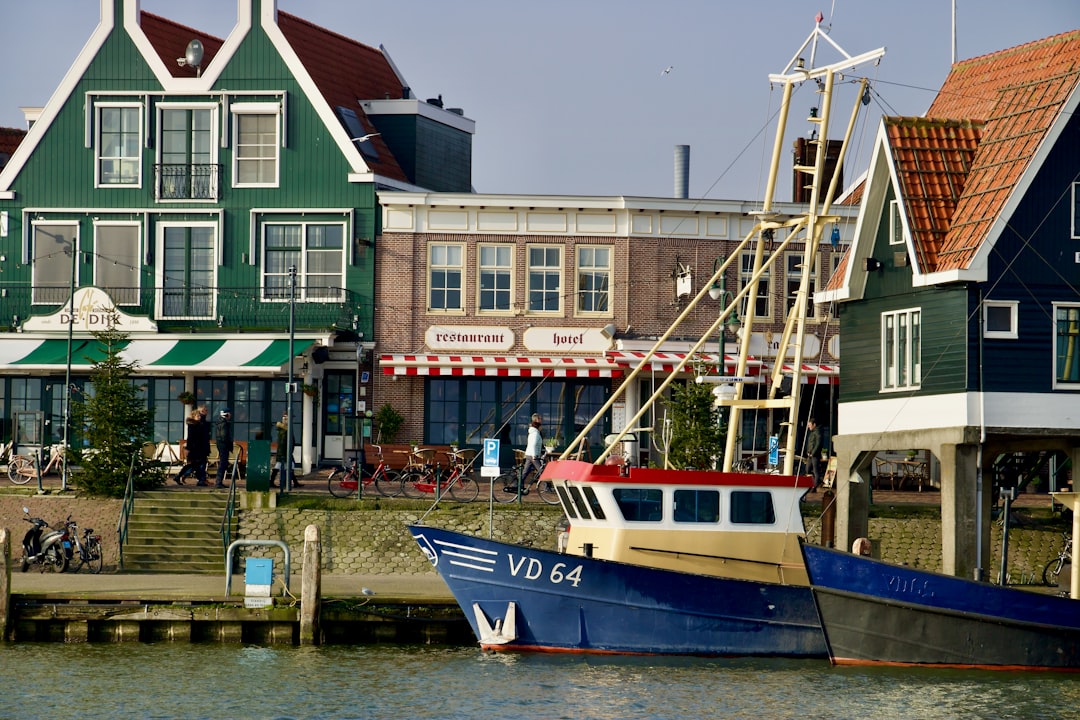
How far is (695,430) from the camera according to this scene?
1427 inches

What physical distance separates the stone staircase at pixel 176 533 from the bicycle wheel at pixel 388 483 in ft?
10.9

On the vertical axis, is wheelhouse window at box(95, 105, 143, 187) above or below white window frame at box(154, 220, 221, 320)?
above

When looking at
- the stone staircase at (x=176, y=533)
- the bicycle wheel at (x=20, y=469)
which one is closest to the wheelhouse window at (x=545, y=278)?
the stone staircase at (x=176, y=533)

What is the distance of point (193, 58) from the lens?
42688 mm

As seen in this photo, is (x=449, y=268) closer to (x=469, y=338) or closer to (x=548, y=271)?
(x=469, y=338)

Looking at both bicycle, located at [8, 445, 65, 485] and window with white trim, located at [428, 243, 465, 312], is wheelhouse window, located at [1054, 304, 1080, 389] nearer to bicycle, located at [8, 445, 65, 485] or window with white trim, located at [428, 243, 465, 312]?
window with white trim, located at [428, 243, 465, 312]

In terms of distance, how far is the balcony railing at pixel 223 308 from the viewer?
1662 inches

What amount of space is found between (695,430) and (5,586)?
1468cm

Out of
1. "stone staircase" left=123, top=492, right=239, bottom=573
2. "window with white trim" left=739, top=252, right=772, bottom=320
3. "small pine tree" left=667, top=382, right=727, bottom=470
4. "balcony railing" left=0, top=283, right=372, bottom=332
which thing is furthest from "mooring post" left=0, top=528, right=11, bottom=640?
"window with white trim" left=739, top=252, right=772, bottom=320

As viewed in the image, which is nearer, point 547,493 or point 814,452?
point 547,493

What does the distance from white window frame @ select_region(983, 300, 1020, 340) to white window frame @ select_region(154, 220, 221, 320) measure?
19.8 m

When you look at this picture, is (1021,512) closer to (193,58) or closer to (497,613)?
(497,613)

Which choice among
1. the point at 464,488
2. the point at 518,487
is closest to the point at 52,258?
the point at 464,488

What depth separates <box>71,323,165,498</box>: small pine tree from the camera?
3525cm
